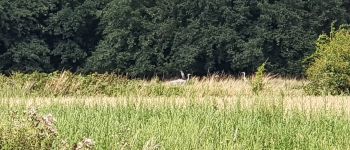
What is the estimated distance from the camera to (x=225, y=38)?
36375mm

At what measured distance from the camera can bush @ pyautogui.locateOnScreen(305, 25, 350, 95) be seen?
64.7ft

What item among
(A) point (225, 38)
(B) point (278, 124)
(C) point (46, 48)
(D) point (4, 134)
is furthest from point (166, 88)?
(C) point (46, 48)

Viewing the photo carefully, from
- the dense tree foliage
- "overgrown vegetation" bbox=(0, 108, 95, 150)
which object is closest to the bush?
the dense tree foliage

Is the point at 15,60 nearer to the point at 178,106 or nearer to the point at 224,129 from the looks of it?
the point at 178,106

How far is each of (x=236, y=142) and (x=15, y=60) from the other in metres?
32.4

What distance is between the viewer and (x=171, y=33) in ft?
125

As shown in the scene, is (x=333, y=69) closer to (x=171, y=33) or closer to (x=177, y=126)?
(x=177, y=126)

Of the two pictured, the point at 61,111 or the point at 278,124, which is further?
the point at 61,111

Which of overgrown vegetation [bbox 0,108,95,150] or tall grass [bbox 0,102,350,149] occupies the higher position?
overgrown vegetation [bbox 0,108,95,150]

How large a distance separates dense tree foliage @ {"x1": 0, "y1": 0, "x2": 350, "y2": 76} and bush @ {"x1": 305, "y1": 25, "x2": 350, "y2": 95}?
582 inches

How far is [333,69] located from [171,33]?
62.7 ft

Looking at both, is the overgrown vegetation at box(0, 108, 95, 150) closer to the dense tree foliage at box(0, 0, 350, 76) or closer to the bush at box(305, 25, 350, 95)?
the bush at box(305, 25, 350, 95)

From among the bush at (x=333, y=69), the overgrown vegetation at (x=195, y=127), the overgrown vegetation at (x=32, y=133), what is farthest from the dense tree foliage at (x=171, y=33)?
the overgrown vegetation at (x=32, y=133)

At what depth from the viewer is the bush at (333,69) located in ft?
64.7
